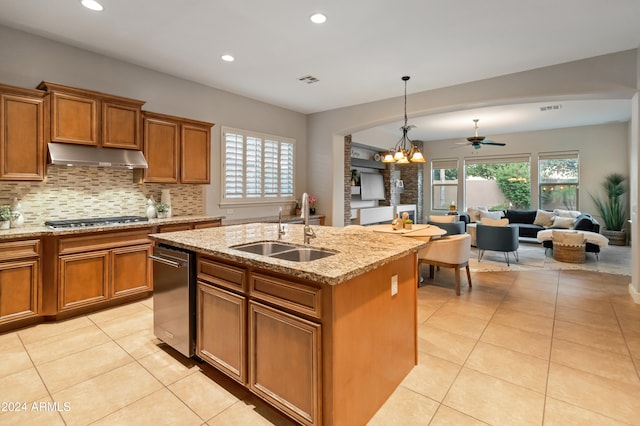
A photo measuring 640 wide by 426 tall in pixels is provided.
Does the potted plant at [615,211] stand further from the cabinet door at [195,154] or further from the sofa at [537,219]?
the cabinet door at [195,154]

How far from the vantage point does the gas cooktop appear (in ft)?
11.2

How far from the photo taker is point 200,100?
5188 millimetres

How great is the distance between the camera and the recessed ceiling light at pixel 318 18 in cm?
317

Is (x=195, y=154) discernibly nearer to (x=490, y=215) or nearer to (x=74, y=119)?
(x=74, y=119)

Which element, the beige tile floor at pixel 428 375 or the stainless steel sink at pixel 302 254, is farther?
the stainless steel sink at pixel 302 254

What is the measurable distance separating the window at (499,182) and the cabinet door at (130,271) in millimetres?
9567

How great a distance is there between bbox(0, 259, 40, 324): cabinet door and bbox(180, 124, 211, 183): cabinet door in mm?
A: 2025

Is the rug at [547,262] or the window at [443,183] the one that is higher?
the window at [443,183]

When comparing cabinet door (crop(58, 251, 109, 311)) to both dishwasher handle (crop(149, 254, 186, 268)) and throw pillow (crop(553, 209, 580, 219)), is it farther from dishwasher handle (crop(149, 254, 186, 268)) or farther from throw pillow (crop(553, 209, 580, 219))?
throw pillow (crop(553, 209, 580, 219))

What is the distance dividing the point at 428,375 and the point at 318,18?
11.4 feet

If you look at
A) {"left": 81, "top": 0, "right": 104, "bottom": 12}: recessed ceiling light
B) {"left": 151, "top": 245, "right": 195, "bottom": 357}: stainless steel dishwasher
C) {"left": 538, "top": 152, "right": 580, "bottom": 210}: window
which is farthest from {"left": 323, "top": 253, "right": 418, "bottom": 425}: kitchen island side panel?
{"left": 538, "top": 152, "right": 580, "bottom": 210}: window

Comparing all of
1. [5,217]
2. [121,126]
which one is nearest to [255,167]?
[121,126]

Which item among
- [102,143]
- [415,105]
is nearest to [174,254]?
[102,143]

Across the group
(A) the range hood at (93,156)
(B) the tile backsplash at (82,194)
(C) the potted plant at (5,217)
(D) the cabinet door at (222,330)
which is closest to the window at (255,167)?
(B) the tile backsplash at (82,194)
